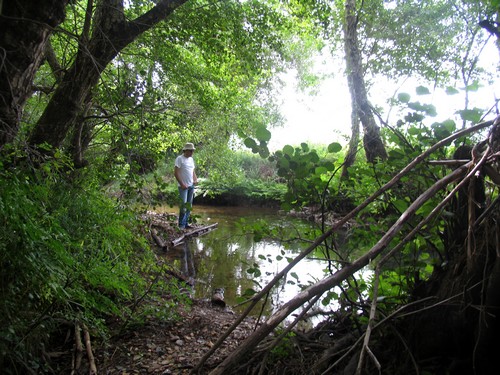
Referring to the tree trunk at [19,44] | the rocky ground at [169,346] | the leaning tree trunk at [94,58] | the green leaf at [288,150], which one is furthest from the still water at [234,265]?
the green leaf at [288,150]

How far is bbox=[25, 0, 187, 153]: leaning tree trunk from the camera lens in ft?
11.1

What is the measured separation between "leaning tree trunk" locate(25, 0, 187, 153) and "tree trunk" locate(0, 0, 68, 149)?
2.92 ft

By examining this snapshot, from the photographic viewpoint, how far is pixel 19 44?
7.45 feet

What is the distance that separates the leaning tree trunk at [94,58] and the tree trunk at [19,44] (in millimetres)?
890

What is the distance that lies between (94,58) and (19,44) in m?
1.07

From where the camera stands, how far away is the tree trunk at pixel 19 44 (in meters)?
2.17

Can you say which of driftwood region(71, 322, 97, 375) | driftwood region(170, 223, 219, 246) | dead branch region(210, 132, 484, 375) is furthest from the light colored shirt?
dead branch region(210, 132, 484, 375)

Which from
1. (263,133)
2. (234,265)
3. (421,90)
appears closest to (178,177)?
(234,265)

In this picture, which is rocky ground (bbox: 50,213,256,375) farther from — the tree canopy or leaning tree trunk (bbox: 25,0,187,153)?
leaning tree trunk (bbox: 25,0,187,153)

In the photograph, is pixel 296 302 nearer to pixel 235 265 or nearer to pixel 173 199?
pixel 173 199

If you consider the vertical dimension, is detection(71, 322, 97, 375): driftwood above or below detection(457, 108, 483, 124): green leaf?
below

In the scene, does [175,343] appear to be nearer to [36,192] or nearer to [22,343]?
[22,343]

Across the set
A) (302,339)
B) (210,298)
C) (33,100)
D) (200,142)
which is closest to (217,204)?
(200,142)

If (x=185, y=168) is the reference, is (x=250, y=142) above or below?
below
